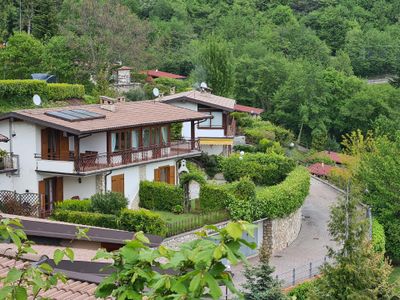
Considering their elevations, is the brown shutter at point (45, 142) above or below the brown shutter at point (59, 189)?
above

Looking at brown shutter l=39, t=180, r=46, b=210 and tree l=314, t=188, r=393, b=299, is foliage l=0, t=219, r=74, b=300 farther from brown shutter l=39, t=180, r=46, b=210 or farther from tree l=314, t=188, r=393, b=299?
brown shutter l=39, t=180, r=46, b=210

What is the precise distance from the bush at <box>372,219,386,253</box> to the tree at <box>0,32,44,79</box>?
2292 cm

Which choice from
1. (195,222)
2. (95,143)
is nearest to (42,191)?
(95,143)

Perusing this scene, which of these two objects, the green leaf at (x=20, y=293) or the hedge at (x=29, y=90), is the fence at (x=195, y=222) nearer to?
the hedge at (x=29, y=90)

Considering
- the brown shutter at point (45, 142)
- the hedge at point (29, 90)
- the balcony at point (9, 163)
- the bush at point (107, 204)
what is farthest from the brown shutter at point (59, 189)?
the hedge at point (29, 90)

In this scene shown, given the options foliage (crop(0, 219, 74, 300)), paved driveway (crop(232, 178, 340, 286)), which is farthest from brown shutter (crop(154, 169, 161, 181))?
foliage (crop(0, 219, 74, 300))

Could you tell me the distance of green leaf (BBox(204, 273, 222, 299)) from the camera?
4.02 m

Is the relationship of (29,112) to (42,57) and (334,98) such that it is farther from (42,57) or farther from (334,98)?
(334,98)

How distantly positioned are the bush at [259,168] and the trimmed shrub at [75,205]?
947 centimetres

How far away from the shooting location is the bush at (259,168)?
3262 cm

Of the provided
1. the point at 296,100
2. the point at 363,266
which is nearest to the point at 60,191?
the point at 363,266

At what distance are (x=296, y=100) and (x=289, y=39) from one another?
26213 millimetres

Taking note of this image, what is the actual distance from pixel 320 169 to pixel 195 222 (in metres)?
24.1

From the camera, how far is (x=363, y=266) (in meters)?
17.7
